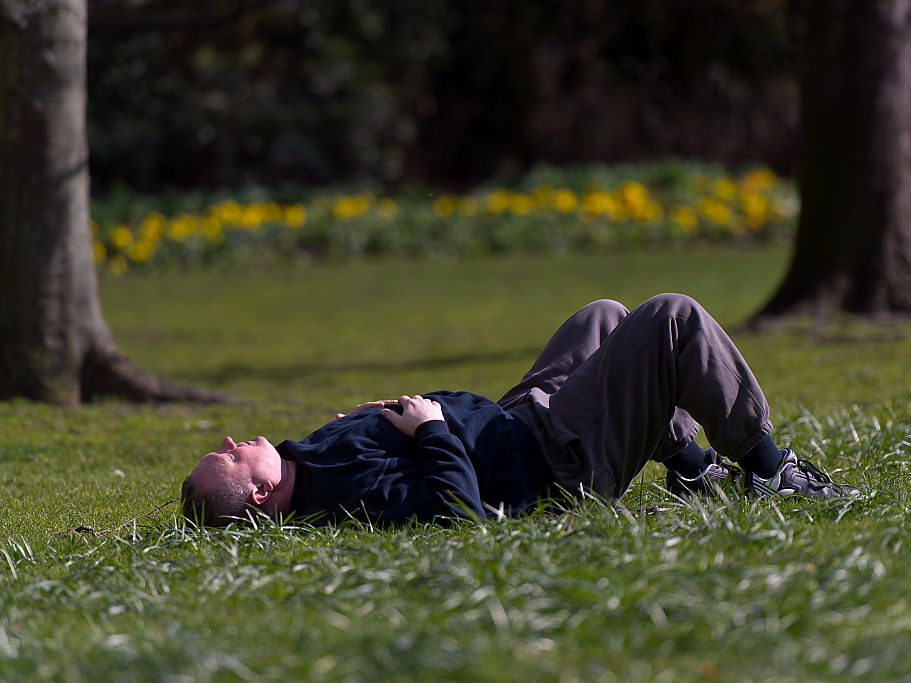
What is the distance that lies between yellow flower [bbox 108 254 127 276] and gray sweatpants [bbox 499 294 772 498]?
37.6 ft

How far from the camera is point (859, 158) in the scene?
8.38m

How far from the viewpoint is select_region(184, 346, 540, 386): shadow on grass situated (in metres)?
8.20

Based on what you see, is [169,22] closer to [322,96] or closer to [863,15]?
[863,15]

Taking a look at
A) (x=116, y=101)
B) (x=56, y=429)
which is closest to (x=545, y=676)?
(x=56, y=429)

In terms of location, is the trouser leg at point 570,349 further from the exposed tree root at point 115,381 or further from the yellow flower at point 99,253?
the yellow flower at point 99,253

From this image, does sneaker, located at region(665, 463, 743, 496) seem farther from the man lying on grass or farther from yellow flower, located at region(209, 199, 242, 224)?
yellow flower, located at region(209, 199, 242, 224)

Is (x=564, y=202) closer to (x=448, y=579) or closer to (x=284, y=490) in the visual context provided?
(x=284, y=490)

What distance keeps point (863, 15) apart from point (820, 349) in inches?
99.1

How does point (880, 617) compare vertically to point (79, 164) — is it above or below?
below

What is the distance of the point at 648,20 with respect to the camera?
63.5ft

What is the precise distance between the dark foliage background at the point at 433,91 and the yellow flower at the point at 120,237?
3.69 m

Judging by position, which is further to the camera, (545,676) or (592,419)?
(592,419)

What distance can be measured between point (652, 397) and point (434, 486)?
737 mm

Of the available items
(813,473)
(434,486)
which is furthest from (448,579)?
(813,473)
